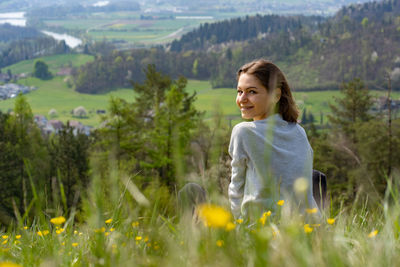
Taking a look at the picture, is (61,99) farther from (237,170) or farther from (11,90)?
(237,170)

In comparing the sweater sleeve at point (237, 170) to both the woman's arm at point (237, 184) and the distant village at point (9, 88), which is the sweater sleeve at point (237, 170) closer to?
the woman's arm at point (237, 184)

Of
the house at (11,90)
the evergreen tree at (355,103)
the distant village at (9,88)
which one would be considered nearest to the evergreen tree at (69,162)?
the evergreen tree at (355,103)

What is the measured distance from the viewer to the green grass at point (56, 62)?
152 m

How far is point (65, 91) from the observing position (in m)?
134

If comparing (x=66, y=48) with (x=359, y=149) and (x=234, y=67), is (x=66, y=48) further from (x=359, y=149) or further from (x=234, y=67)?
(x=234, y=67)

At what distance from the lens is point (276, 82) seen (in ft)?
9.27

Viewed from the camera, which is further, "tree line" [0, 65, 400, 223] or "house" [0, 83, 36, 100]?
"house" [0, 83, 36, 100]

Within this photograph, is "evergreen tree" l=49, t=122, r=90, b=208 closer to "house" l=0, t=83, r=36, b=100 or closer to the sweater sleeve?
the sweater sleeve

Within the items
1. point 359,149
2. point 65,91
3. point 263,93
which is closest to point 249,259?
point 263,93

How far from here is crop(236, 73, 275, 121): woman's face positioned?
288 centimetres

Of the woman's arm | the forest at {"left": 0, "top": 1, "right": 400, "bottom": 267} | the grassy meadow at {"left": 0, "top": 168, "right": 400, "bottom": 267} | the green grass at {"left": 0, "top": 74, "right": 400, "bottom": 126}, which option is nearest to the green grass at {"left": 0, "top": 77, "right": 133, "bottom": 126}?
the green grass at {"left": 0, "top": 74, "right": 400, "bottom": 126}

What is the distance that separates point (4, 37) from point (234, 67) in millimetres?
217170

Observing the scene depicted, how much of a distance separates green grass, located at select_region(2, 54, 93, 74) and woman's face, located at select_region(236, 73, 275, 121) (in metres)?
154

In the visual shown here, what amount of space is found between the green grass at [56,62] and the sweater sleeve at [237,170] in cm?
15422
